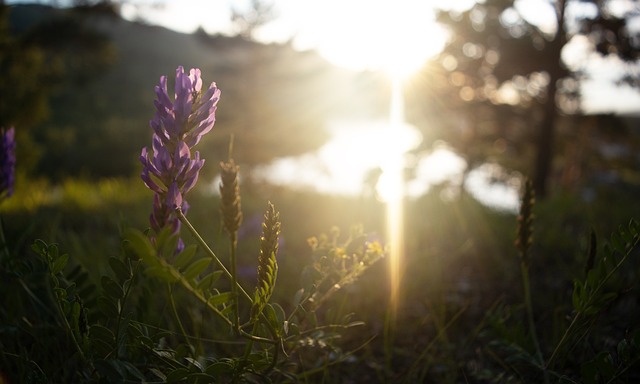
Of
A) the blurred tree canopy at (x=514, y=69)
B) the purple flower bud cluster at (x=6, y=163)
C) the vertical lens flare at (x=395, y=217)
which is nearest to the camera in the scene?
the purple flower bud cluster at (x=6, y=163)

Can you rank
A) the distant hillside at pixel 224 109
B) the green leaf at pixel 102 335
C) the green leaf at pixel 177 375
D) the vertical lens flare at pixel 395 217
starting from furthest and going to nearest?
the distant hillside at pixel 224 109, the vertical lens flare at pixel 395 217, the green leaf at pixel 102 335, the green leaf at pixel 177 375

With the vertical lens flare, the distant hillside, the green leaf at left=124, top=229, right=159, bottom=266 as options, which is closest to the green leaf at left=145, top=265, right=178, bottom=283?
the green leaf at left=124, top=229, right=159, bottom=266

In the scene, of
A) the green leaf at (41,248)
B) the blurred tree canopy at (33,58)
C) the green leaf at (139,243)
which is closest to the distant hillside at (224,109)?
the blurred tree canopy at (33,58)

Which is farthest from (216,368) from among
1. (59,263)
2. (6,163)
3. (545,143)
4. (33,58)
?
(33,58)

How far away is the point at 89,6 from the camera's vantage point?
519 inches

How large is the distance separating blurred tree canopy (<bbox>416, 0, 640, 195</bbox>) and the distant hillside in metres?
2.00

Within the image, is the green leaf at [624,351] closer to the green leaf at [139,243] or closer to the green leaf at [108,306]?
the green leaf at [139,243]

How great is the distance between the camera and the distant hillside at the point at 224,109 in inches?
695

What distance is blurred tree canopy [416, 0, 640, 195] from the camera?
8.30 meters

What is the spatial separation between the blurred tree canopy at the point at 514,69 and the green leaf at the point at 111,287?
25.8 feet

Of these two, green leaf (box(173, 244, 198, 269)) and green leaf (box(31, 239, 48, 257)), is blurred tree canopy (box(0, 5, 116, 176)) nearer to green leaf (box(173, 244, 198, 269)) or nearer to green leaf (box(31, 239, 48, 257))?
green leaf (box(31, 239, 48, 257))

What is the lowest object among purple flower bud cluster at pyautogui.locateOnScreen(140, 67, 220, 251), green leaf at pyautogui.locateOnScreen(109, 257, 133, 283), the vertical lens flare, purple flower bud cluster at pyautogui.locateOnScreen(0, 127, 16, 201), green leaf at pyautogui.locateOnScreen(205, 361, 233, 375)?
the vertical lens flare

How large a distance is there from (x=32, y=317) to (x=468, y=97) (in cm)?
1068

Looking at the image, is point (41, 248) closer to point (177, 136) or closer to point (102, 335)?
point (102, 335)
